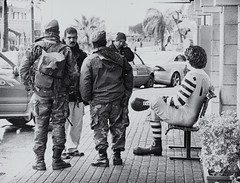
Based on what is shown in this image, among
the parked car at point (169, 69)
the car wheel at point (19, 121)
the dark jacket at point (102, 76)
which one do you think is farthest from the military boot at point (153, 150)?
the parked car at point (169, 69)

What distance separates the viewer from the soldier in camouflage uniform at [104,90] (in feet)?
29.1

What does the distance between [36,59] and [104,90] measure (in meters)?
1.05

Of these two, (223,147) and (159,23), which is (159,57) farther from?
(159,23)

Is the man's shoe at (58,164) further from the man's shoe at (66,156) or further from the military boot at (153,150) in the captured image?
the military boot at (153,150)

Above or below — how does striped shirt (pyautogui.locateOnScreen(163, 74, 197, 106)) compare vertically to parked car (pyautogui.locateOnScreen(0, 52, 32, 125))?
above

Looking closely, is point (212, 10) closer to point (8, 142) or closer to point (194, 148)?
point (194, 148)

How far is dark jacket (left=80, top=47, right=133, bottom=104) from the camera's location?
8.86 m

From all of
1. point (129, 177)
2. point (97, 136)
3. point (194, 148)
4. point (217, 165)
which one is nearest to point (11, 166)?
point (97, 136)

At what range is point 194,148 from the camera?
10344 millimetres

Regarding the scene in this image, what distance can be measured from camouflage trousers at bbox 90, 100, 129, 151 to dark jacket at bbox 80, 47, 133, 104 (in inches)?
4.1

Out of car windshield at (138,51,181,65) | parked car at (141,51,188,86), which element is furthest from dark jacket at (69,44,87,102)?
car windshield at (138,51,181,65)

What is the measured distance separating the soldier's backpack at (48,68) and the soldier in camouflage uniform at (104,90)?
13.9 inches

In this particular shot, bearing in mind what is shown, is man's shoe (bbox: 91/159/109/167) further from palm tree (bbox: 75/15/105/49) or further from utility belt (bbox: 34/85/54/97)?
palm tree (bbox: 75/15/105/49)

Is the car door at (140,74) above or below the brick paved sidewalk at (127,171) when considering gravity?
above
